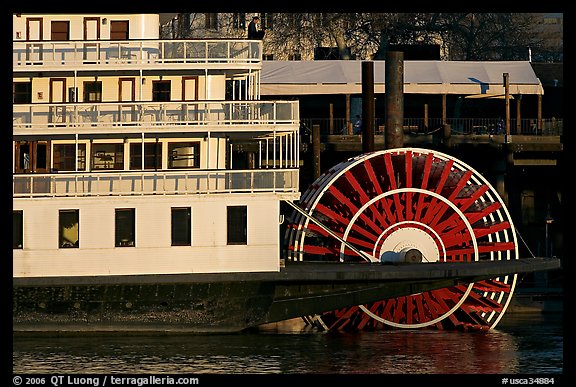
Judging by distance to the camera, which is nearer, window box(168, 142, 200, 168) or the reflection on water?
the reflection on water

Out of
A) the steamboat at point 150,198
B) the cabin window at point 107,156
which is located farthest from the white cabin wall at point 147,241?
the cabin window at point 107,156

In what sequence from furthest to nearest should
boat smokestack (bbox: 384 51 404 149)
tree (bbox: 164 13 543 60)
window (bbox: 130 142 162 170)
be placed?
tree (bbox: 164 13 543 60) → boat smokestack (bbox: 384 51 404 149) → window (bbox: 130 142 162 170)

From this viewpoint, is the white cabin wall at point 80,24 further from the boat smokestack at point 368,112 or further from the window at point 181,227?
the boat smokestack at point 368,112

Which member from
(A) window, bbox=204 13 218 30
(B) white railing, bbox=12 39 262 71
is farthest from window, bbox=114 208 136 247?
(A) window, bbox=204 13 218 30

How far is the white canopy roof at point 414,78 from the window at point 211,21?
679cm

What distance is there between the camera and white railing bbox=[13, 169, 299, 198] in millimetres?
25016

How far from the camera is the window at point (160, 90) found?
26.0m

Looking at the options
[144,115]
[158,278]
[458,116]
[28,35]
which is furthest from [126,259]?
[458,116]

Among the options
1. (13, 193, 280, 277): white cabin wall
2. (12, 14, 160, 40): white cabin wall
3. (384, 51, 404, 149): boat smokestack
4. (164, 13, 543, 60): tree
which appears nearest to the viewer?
(13, 193, 280, 277): white cabin wall

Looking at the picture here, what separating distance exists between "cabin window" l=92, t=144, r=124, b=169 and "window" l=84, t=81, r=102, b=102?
2.85ft

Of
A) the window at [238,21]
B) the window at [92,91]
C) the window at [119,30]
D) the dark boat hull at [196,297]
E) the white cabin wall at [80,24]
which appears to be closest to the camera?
the dark boat hull at [196,297]

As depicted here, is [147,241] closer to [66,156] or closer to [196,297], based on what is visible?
[196,297]

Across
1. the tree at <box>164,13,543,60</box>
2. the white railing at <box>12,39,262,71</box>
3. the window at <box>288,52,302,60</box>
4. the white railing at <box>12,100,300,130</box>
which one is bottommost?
the white railing at <box>12,100,300,130</box>

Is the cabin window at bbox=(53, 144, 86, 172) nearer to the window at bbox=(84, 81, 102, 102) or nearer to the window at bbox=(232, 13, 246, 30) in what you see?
the window at bbox=(84, 81, 102, 102)
